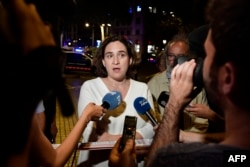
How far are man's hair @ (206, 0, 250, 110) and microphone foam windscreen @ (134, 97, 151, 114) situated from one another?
1509 mm

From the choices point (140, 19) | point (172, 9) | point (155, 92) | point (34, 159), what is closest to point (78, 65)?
point (172, 9)

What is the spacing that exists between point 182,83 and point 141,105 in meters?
1.02

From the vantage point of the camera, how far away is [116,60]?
2857 mm

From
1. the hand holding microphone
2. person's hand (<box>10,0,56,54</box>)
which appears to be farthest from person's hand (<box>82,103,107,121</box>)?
person's hand (<box>10,0,56,54</box>)

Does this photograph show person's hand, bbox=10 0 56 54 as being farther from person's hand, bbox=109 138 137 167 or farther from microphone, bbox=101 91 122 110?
microphone, bbox=101 91 122 110

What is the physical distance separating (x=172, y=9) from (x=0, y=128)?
58.0 ft

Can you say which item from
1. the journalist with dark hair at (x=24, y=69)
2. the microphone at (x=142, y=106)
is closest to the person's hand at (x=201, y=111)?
the microphone at (x=142, y=106)

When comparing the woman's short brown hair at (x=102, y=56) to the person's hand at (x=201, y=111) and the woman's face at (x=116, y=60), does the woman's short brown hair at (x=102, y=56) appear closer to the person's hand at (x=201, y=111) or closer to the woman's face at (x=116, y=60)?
the woman's face at (x=116, y=60)

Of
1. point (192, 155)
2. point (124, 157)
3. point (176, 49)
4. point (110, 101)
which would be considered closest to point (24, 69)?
point (192, 155)

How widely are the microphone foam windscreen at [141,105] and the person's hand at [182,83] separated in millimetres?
929

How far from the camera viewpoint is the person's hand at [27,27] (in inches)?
30.5

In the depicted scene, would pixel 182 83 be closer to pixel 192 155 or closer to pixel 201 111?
pixel 192 155

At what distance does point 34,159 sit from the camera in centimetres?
144

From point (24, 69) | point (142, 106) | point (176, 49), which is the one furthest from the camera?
point (176, 49)
